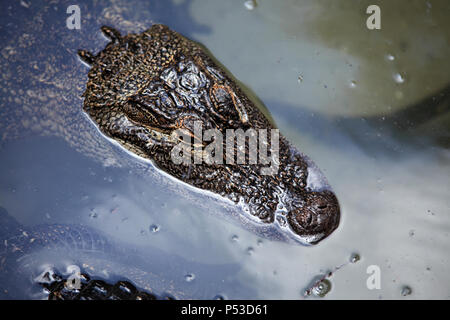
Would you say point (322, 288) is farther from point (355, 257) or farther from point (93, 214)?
point (93, 214)

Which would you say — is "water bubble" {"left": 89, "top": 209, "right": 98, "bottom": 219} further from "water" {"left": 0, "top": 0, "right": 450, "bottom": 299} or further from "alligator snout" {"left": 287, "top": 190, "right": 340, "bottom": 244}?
"alligator snout" {"left": 287, "top": 190, "right": 340, "bottom": 244}

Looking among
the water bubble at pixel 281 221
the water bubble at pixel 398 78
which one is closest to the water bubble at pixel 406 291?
the water bubble at pixel 281 221

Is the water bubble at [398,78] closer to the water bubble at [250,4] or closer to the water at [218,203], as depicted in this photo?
the water at [218,203]

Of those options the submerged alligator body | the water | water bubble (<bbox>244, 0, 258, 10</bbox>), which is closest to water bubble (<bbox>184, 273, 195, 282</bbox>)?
the water
